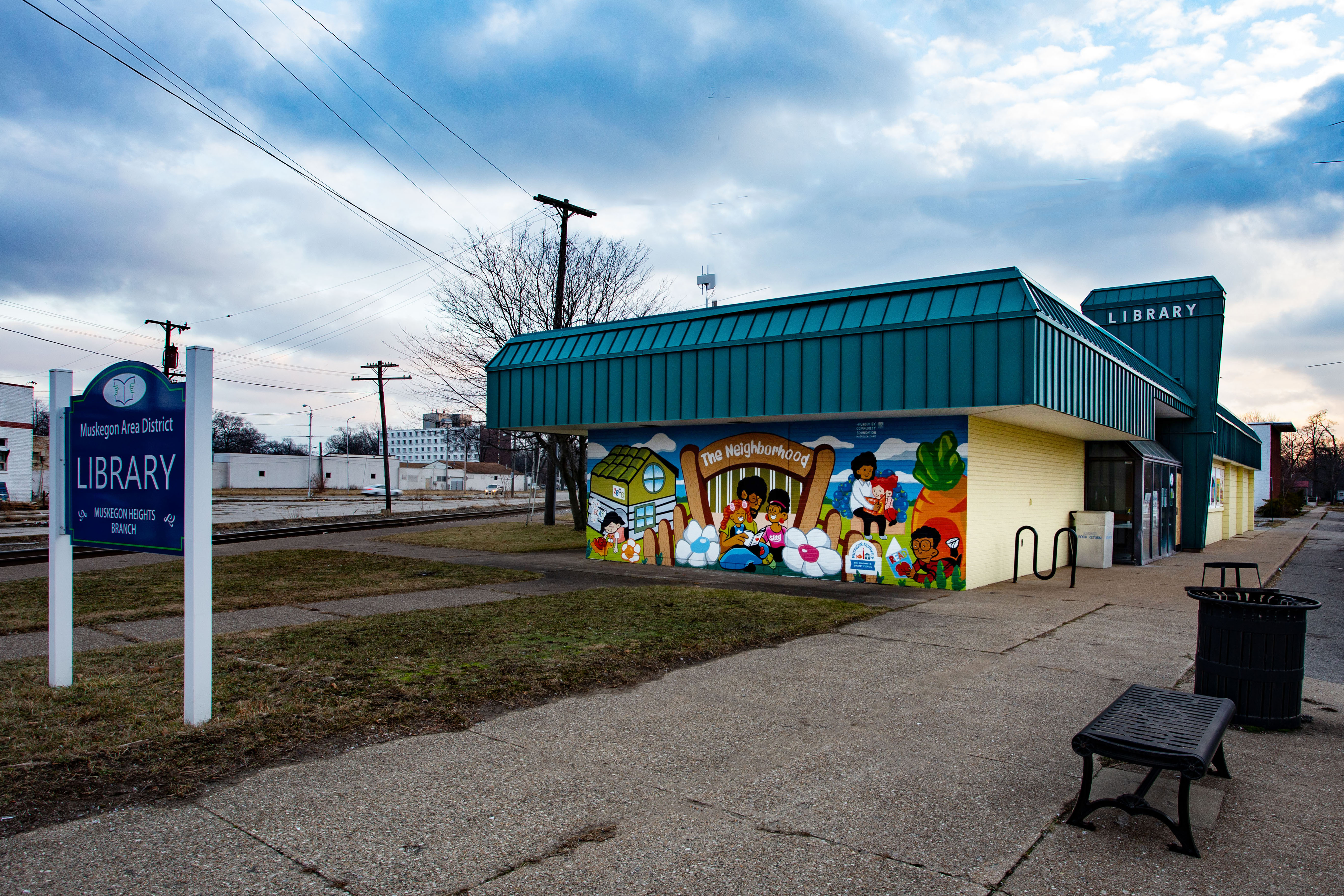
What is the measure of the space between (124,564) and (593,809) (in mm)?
15465

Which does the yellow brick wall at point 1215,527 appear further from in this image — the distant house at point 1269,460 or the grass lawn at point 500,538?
the distant house at point 1269,460

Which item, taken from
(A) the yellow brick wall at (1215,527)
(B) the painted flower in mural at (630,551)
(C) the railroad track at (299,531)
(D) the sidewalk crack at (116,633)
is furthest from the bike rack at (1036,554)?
(C) the railroad track at (299,531)

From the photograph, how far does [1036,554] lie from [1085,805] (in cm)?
1090

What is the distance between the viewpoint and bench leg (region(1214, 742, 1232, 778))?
4.42 m

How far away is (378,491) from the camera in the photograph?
71.9 meters

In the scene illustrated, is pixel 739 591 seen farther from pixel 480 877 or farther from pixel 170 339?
pixel 170 339

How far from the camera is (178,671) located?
6.37m

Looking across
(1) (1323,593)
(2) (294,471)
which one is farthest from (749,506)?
(2) (294,471)

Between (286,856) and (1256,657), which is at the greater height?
(1256,657)

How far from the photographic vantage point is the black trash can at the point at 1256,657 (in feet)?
16.8

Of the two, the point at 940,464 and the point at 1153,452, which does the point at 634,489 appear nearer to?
the point at 940,464

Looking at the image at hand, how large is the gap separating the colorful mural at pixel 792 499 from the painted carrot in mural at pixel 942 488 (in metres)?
0.01

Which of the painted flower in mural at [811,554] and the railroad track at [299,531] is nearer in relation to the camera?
the painted flower in mural at [811,554]

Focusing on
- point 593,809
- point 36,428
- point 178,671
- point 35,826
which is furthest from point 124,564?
point 36,428
